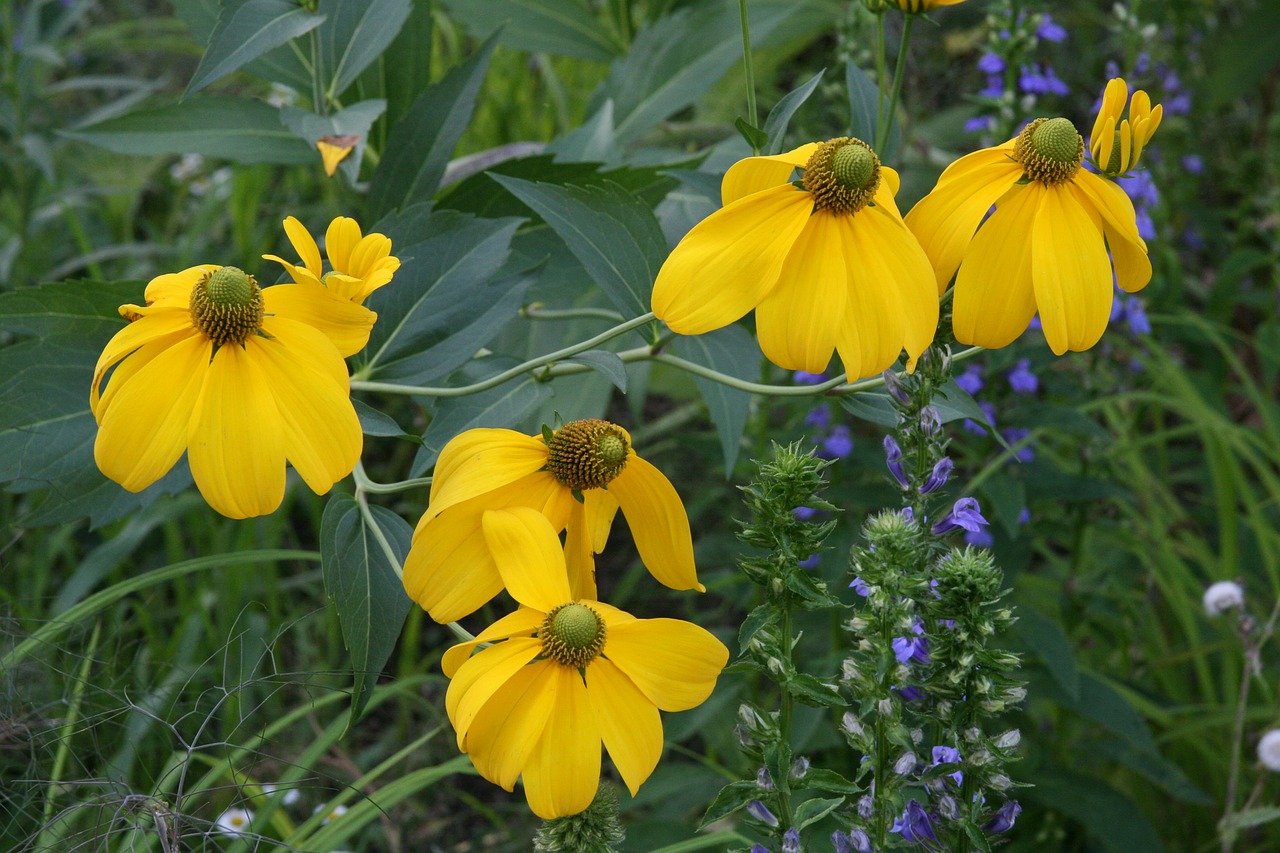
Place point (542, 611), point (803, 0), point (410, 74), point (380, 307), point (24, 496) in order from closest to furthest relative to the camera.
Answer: point (542, 611), point (380, 307), point (410, 74), point (803, 0), point (24, 496)

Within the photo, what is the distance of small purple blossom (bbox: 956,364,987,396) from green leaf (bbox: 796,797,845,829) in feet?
3.04

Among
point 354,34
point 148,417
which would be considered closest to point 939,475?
point 148,417

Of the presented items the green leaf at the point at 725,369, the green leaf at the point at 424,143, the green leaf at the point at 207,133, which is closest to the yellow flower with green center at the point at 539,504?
the green leaf at the point at 725,369

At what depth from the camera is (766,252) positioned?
78cm

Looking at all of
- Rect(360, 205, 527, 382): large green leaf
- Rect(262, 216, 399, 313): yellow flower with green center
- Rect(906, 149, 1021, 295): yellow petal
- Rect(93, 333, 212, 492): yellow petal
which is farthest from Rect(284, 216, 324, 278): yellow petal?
Rect(906, 149, 1021, 295): yellow petal

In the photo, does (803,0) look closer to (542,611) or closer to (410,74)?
(410,74)

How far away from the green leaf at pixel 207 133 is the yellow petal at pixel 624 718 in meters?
0.94

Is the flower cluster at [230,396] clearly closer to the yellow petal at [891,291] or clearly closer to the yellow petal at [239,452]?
the yellow petal at [239,452]

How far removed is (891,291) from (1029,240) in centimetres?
11

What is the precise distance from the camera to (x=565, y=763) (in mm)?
726

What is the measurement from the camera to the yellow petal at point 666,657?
75cm

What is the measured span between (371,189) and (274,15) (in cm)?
26

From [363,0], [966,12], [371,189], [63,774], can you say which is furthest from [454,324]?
[966,12]

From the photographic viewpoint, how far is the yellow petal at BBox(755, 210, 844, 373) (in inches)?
30.2
